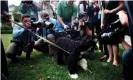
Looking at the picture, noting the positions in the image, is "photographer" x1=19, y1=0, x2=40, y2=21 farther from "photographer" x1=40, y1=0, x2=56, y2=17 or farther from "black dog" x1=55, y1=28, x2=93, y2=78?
"black dog" x1=55, y1=28, x2=93, y2=78

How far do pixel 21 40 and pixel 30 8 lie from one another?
1423 mm

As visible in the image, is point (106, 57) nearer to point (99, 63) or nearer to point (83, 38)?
point (99, 63)

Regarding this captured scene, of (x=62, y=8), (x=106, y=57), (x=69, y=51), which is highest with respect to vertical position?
(x=62, y=8)

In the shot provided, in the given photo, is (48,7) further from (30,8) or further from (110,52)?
(110,52)

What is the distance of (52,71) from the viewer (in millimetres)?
5266

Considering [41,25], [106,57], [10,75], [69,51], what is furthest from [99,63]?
[10,75]

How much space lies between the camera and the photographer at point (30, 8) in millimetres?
7175

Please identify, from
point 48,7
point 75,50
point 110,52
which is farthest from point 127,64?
point 48,7

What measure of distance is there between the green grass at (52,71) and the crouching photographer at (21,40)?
215mm

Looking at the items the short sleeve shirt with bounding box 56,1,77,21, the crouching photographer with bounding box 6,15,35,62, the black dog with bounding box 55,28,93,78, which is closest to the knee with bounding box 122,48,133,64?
the black dog with bounding box 55,28,93,78

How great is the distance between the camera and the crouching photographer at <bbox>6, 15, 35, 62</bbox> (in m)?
5.99

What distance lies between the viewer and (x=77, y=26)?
6.26 meters

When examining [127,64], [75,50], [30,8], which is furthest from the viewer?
[30,8]

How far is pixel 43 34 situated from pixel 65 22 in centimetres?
78
